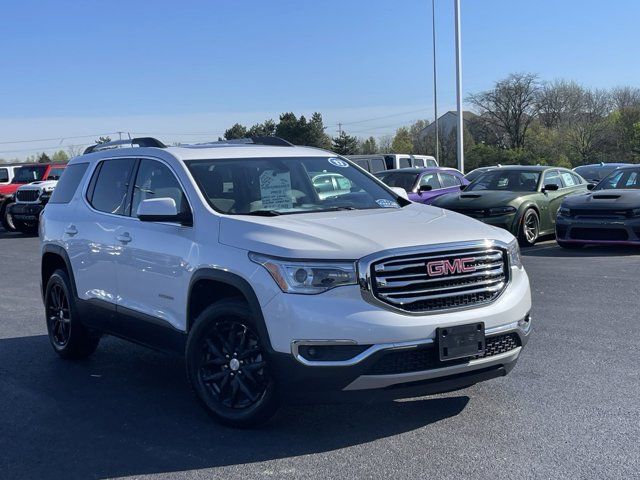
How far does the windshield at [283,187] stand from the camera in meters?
5.06

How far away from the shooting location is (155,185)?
549cm

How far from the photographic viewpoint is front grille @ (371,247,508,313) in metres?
4.06

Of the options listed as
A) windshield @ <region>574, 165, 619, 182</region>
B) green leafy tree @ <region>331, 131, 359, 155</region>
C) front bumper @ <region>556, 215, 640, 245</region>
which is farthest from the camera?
green leafy tree @ <region>331, 131, 359, 155</region>

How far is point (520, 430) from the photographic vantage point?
14.3ft

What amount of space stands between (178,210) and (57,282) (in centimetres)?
214

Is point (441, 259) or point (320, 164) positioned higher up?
point (320, 164)

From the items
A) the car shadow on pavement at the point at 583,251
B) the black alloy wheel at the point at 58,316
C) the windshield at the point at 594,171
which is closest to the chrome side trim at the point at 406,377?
the black alloy wheel at the point at 58,316

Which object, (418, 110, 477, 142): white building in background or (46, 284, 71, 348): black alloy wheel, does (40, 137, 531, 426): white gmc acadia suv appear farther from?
(418, 110, 477, 142): white building in background

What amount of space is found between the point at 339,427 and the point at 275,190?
5.90 feet

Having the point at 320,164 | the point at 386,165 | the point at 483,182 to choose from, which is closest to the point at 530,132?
the point at 386,165

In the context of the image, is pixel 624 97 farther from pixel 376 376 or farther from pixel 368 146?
pixel 376 376

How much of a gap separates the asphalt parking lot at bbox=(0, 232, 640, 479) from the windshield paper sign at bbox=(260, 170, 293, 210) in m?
1.46

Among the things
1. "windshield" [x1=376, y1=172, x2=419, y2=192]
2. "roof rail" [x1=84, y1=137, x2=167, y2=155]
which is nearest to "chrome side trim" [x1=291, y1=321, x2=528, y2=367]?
"roof rail" [x1=84, y1=137, x2=167, y2=155]

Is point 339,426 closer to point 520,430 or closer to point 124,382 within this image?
point 520,430
